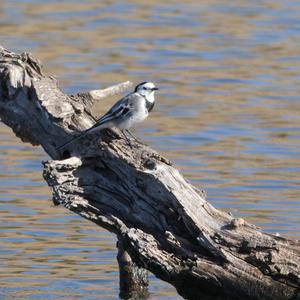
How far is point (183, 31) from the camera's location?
18.2 metres

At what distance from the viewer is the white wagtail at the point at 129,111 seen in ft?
23.3

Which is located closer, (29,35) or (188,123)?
(188,123)

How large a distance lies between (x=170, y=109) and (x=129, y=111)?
20.3 ft

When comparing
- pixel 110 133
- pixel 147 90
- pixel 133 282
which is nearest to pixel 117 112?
pixel 110 133

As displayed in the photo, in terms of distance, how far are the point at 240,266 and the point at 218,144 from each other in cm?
579

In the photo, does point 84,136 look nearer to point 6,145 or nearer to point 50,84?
point 50,84

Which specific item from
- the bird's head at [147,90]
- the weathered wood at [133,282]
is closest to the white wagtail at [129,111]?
the bird's head at [147,90]

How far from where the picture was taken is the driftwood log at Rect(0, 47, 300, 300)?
255 inches

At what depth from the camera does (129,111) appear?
7.57m

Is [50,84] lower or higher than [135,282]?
higher

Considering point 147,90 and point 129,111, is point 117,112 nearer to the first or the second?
point 129,111

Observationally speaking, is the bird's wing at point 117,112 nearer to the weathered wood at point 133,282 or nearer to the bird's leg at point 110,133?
the bird's leg at point 110,133

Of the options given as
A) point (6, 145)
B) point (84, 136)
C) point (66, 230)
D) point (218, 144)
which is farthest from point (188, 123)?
point (84, 136)

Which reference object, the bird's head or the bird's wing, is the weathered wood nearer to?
the bird's wing
